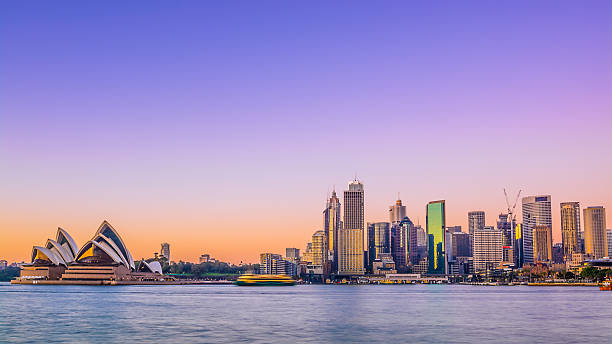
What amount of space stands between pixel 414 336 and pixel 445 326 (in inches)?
308

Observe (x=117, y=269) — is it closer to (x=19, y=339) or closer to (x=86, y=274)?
(x=86, y=274)

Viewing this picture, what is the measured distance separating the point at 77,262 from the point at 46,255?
8.61m

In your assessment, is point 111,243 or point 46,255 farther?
point 111,243

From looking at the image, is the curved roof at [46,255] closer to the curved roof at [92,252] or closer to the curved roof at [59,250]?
the curved roof at [59,250]

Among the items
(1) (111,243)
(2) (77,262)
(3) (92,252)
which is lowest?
(2) (77,262)

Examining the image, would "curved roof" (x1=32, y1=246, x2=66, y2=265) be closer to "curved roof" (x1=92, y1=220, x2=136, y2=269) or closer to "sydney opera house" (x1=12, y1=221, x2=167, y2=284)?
"sydney opera house" (x1=12, y1=221, x2=167, y2=284)

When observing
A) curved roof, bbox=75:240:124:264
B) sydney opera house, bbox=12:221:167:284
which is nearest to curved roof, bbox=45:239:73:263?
sydney opera house, bbox=12:221:167:284

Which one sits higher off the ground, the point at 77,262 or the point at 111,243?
the point at 111,243

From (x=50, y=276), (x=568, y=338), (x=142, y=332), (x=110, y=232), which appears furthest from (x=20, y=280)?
(x=568, y=338)

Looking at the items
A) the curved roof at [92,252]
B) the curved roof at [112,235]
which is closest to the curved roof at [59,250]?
the curved roof at [92,252]

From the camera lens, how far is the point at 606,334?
137 ft

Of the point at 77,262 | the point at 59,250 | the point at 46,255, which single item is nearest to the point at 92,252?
the point at 77,262

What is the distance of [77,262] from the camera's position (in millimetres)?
187750

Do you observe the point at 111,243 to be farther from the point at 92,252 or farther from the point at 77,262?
the point at 77,262
